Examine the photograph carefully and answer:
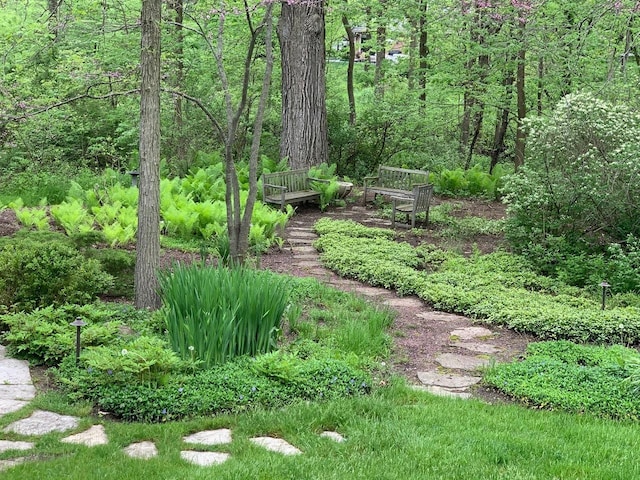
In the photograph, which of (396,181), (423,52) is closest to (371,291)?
(396,181)

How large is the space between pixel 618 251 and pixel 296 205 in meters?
5.63

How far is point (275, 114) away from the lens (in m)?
16.1

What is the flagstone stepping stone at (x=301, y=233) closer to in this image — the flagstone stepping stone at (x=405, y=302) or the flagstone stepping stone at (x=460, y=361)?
the flagstone stepping stone at (x=405, y=302)

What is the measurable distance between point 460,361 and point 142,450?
271 cm

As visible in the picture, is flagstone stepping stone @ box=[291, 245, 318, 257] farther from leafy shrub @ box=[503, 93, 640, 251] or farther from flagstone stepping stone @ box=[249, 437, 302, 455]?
flagstone stepping stone @ box=[249, 437, 302, 455]

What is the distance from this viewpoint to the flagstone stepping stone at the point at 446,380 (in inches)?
193

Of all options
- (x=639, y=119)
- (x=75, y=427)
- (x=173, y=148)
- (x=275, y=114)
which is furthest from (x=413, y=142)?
(x=75, y=427)

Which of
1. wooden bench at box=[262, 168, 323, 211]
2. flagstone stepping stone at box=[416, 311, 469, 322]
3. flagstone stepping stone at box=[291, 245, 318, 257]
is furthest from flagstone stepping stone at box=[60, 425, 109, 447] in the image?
wooden bench at box=[262, 168, 323, 211]

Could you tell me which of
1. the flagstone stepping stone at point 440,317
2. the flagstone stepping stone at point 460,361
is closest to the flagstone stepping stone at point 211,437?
the flagstone stepping stone at point 460,361

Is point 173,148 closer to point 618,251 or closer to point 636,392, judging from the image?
point 618,251

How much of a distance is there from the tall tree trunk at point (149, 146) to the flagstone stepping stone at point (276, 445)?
245 centimetres

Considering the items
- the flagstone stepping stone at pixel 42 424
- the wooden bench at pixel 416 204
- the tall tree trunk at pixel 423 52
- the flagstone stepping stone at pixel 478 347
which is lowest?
the flagstone stepping stone at pixel 478 347

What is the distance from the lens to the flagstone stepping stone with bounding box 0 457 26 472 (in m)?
3.29

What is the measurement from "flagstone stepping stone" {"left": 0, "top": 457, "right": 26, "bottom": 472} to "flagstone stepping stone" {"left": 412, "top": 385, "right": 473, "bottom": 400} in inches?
96.6
